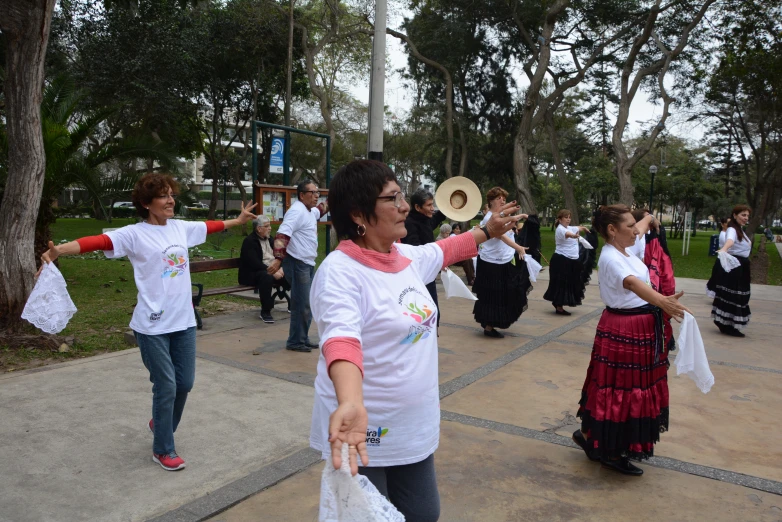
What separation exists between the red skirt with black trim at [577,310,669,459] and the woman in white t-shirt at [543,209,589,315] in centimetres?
565

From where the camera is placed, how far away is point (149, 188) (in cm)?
362

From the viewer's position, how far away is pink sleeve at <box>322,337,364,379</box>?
1729 mm

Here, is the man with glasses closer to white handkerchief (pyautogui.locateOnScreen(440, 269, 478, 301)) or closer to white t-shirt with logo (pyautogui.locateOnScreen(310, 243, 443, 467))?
white handkerchief (pyautogui.locateOnScreen(440, 269, 478, 301))

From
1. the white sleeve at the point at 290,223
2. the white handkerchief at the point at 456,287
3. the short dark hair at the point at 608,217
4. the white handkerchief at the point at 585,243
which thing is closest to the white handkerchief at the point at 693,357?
the short dark hair at the point at 608,217

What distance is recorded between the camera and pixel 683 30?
20078 mm

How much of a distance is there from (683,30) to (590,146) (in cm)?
2043

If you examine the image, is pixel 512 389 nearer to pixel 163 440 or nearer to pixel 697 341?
pixel 697 341

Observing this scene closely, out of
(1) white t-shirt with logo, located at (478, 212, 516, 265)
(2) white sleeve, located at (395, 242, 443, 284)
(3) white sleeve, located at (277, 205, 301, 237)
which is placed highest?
(2) white sleeve, located at (395, 242, 443, 284)

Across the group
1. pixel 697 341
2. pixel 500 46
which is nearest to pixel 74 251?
pixel 697 341

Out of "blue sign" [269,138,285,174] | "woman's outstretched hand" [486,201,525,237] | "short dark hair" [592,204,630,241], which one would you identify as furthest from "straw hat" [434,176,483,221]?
"blue sign" [269,138,285,174]

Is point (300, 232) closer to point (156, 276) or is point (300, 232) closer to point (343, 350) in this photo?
point (156, 276)

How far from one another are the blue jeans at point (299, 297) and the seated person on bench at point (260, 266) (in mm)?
1611

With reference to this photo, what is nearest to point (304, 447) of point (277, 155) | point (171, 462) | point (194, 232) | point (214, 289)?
point (171, 462)

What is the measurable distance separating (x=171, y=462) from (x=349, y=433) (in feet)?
8.12
